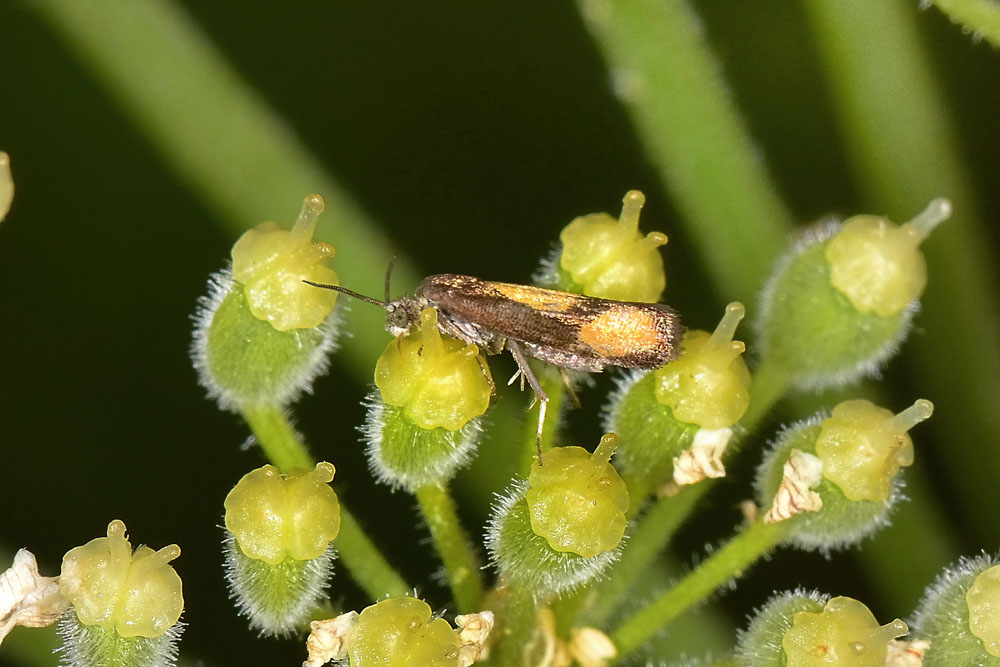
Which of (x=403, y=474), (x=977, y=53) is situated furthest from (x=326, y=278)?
(x=977, y=53)

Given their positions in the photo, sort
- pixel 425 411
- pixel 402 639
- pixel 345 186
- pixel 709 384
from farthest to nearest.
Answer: pixel 345 186 < pixel 709 384 < pixel 425 411 < pixel 402 639

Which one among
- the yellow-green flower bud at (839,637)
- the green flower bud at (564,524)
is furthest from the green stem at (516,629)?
the yellow-green flower bud at (839,637)

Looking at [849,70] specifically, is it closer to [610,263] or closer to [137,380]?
[610,263]

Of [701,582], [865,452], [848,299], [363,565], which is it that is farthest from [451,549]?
[848,299]

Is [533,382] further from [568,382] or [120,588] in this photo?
[120,588]

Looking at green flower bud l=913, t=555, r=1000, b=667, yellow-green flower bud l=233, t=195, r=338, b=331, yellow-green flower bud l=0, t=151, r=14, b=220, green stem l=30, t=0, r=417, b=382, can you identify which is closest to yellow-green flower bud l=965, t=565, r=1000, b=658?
green flower bud l=913, t=555, r=1000, b=667

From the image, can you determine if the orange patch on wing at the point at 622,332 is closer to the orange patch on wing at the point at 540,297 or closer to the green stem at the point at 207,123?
the orange patch on wing at the point at 540,297
